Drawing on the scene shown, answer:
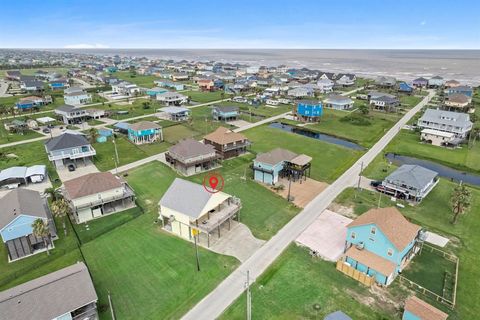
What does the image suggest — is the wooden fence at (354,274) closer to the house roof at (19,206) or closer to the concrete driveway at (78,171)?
the house roof at (19,206)

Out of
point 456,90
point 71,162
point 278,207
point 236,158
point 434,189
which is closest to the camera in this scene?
point 278,207

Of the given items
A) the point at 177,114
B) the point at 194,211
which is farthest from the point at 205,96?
the point at 194,211

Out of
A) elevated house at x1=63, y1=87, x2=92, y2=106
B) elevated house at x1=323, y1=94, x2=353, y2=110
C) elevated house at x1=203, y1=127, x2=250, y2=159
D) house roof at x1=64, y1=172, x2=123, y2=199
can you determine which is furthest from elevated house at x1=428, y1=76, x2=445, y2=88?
house roof at x1=64, y1=172, x2=123, y2=199

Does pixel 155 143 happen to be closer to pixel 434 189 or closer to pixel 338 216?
pixel 338 216

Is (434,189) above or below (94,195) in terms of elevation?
below

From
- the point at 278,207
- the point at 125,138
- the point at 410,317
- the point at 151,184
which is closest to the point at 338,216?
the point at 278,207

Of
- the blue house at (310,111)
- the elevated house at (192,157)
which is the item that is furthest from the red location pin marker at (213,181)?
the blue house at (310,111)
